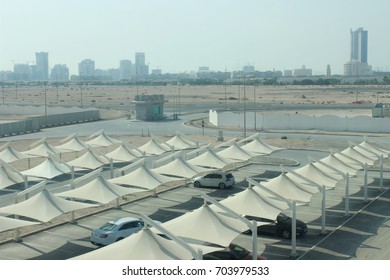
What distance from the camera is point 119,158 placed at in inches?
1398

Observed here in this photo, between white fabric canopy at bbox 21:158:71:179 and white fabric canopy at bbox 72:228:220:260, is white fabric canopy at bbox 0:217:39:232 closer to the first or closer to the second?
white fabric canopy at bbox 72:228:220:260

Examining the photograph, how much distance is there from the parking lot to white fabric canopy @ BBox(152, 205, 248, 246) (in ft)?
7.63

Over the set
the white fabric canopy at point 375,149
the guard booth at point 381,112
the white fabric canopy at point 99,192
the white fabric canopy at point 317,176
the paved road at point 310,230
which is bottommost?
the paved road at point 310,230

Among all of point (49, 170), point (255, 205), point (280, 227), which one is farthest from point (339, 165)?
point (49, 170)

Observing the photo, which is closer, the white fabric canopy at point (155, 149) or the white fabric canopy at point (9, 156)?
the white fabric canopy at point (9, 156)

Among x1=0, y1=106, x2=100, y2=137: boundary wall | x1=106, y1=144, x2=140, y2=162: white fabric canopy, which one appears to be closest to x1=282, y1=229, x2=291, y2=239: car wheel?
x1=106, y1=144, x2=140, y2=162: white fabric canopy

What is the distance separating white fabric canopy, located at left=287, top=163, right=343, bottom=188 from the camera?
83.1 feet

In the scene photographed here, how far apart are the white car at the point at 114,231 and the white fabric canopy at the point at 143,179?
17.4ft

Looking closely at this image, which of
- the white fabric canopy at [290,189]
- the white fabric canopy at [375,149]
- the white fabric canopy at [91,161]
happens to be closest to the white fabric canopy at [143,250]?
the white fabric canopy at [290,189]

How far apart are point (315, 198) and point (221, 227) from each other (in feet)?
41.2

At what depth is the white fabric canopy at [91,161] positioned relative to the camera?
33.2 meters

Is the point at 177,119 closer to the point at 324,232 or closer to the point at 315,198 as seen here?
the point at 315,198

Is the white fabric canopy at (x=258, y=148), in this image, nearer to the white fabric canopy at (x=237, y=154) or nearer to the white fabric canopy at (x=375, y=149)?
the white fabric canopy at (x=237, y=154)

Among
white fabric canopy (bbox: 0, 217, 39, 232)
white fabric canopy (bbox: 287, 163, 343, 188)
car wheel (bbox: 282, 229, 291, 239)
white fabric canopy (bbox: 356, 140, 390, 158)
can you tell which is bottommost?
car wheel (bbox: 282, 229, 291, 239)
